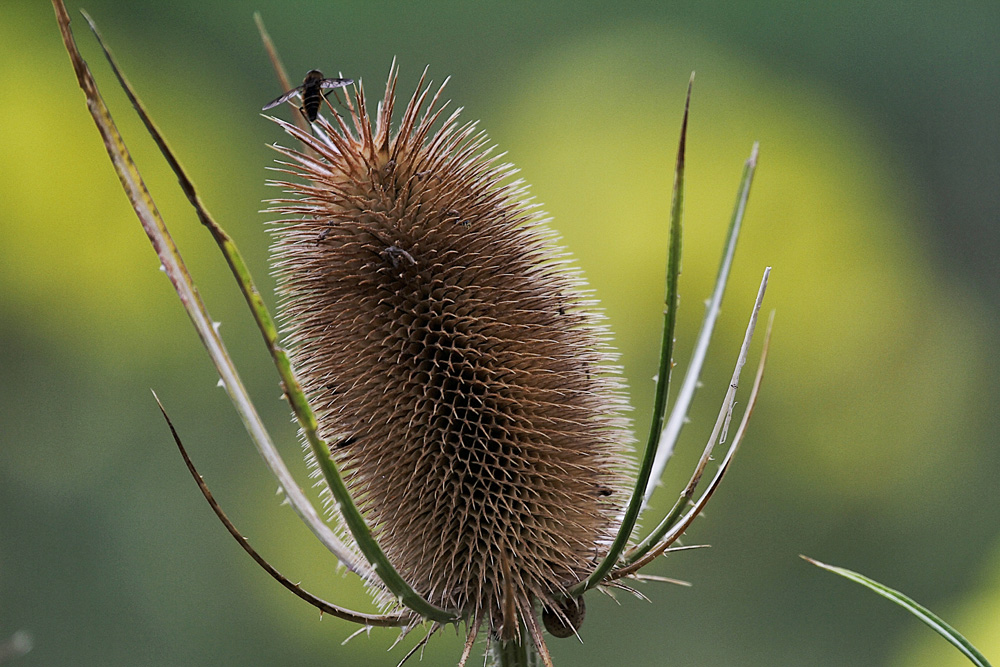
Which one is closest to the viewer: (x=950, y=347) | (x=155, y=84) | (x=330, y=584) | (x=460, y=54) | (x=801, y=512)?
(x=330, y=584)

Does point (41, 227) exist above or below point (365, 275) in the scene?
above

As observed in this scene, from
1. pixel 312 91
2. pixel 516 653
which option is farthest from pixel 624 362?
pixel 312 91

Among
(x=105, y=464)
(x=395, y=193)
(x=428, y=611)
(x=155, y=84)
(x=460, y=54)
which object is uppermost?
(x=460, y=54)

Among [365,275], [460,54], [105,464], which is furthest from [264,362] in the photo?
[365,275]

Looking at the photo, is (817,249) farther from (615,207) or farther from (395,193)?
(395,193)

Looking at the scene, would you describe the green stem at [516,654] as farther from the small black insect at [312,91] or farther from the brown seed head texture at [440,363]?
the small black insect at [312,91]

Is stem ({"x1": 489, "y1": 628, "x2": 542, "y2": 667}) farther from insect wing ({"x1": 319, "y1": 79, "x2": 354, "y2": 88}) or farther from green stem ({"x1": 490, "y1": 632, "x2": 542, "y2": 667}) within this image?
insect wing ({"x1": 319, "y1": 79, "x2": 354, "y2": 88})

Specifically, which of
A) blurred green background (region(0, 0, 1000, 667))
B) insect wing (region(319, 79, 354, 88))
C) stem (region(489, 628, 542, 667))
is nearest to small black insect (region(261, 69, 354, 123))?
insect wing (region(319, 79, 354, 88))
